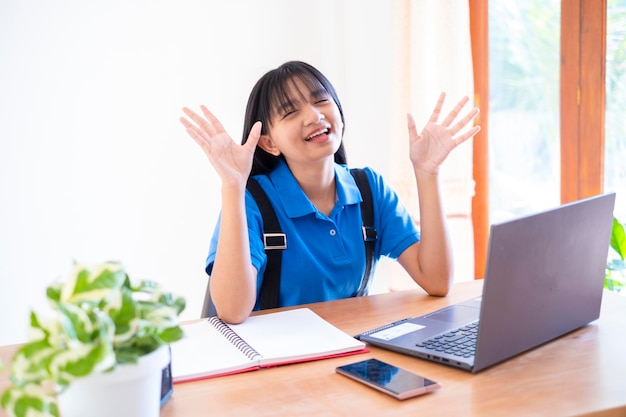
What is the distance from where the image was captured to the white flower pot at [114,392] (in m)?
0.67

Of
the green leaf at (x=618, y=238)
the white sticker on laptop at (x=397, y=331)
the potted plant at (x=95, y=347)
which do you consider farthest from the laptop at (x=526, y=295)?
the green leaf at (x=618, y=238)

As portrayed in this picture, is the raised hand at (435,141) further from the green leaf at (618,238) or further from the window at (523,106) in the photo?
the window at (523,106)

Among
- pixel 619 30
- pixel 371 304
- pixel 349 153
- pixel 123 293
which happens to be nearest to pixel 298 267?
pixel 371 304

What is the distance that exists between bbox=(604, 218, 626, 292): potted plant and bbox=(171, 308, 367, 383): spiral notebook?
3.51 feet

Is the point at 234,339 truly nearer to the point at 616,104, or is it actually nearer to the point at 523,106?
the point at 616,104

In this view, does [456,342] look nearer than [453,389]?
No

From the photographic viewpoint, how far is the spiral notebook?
102 cm

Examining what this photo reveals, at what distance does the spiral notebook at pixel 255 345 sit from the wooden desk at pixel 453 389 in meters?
0.02

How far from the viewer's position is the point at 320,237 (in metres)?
1.56

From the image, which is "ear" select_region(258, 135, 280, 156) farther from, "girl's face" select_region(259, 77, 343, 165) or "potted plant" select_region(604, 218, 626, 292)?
"potted plant" select_region(604, 218, 626, 292)

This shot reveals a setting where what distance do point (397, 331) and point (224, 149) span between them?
0.50 m

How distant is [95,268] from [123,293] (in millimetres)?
38

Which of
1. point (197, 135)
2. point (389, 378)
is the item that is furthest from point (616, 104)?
point (389, 378)

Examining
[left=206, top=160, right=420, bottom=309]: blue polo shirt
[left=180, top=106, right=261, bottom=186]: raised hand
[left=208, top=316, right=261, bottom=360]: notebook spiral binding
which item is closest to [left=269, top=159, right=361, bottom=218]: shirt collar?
[left=206, top=160, right=420, bottom=309]: blue polo shirt
